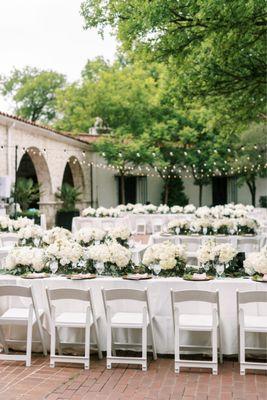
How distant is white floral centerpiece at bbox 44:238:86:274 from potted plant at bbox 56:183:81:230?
16.2m

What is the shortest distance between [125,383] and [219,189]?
2726 centimetres

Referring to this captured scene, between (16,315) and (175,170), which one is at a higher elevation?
(175,170)

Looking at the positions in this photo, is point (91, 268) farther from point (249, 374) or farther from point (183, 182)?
point (183, 182)

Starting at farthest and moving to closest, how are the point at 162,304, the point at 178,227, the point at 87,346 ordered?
the point at 178,227
the point at 162,304
the point at 87,346

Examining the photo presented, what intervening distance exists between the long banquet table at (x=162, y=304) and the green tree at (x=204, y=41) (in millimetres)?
3664

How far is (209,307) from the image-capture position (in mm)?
5930

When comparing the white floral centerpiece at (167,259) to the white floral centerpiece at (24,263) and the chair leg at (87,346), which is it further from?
the white floral centerpiece at (24,263)

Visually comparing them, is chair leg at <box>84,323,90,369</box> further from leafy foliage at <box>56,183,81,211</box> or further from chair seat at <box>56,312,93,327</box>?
leafy foliage at <box>56,183,81,211</box>

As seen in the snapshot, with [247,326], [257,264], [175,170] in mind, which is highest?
[175,170]

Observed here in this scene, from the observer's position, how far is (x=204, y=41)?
9211mm

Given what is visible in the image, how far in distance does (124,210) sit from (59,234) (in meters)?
11.9

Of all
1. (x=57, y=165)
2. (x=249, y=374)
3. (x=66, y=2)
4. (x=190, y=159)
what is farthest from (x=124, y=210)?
(x=249, y=374)

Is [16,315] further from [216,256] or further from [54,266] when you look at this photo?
[216,256]

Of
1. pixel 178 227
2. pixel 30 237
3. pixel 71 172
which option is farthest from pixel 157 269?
pixel 71 172
